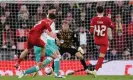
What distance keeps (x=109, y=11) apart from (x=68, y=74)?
281 cm

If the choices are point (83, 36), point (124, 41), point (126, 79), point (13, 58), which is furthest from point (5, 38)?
point (126, 79)

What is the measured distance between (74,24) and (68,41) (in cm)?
270

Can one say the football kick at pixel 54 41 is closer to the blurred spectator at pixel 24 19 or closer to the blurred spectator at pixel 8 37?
the blurred spectator at pixel 24 19

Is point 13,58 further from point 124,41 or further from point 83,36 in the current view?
point 124,41

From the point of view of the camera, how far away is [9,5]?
18.4 meters

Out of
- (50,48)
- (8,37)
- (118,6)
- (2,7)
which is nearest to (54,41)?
(50,48)

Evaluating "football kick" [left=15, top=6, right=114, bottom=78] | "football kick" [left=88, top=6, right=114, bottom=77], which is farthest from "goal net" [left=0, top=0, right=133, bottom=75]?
"football kick" [left=88, top=6, right=114, bottom=77]

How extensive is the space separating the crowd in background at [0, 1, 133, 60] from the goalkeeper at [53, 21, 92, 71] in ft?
7.14

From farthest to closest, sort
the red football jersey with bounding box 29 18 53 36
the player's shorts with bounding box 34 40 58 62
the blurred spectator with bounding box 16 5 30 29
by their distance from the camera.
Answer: the blurred spectator with bounding box 16 5 30 29
the player's shorts with bounding box 34 40 58 62
the red football jersey with bounding box 29 18 53 36

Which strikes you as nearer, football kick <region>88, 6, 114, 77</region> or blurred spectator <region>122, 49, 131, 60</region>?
football kick <region>88, 6, 114, 77</region>

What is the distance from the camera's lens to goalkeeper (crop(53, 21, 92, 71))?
15.3 m

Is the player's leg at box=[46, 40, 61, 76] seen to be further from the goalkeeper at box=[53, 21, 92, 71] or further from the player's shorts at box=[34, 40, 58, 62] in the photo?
the goalkeeper at box=[53, 21, 92, 71]

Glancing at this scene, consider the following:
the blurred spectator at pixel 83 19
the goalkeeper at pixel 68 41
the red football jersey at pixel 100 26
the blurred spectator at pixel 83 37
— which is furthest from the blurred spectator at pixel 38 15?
the red football jersey at pixel 100 26

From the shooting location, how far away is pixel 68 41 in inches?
609
